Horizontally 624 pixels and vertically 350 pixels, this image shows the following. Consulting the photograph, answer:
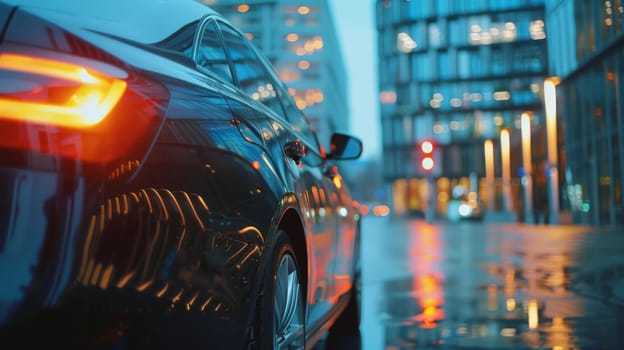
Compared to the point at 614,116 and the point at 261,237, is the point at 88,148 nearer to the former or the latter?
the point at 261,237

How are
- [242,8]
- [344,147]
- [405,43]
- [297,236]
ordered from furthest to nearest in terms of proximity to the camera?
[242,8] → [405,43] → [344,147] → [297,236]

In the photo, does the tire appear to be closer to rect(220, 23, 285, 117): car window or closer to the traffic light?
rect(220, 23, 285, 117): car window

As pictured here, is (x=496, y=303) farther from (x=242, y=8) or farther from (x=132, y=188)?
(x=242, y=8)

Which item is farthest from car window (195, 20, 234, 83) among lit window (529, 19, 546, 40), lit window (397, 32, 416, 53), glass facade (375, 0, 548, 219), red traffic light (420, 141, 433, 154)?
lit window (397, 32, 416, 53)

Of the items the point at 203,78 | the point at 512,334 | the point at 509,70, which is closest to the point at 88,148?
the point at 203,78

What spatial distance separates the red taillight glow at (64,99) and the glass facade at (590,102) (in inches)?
996

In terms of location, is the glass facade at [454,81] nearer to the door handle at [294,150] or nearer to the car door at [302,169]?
the car door at [302,169]

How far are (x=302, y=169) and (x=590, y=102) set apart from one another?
3083 cm

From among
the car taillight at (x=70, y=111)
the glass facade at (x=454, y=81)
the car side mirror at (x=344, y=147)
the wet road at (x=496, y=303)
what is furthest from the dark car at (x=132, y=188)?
the glass facade at (x=454, y=81)

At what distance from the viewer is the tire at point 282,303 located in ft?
8.63

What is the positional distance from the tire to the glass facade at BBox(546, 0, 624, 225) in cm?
2401

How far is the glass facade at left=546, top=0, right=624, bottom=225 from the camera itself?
90.9 ft

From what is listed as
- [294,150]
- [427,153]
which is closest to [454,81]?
[427,153]

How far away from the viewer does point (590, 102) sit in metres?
32.0
